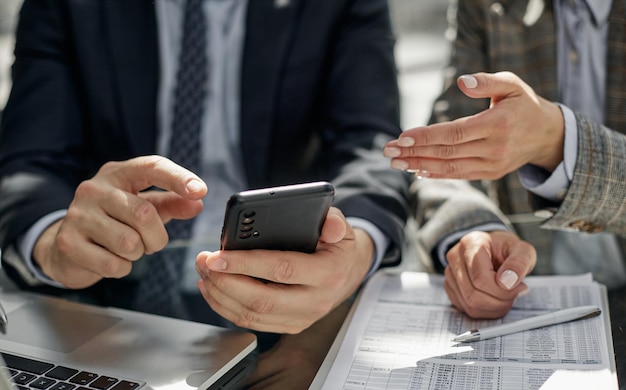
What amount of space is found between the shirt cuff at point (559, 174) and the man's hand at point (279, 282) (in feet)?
0.95

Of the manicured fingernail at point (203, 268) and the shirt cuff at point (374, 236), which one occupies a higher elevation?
the manicured fingernail at point (203, 268)

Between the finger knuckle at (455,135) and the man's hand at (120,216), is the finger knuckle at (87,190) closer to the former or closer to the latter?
the man's hand at (120,216)

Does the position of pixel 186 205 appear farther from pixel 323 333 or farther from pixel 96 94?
pixel 96 94

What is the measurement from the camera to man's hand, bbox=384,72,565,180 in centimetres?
73

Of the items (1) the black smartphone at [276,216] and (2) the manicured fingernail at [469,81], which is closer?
(1) the black smartphone at [276,216]

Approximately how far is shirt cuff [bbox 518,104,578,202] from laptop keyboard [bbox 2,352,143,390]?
55 centimetres

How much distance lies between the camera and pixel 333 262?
0.69 metres

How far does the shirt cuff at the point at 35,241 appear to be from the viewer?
85 centimetres

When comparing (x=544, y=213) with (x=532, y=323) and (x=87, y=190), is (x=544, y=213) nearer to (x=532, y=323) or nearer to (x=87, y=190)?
(x=532, y=323)

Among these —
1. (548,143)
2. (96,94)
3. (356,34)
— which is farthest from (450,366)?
(96,94)

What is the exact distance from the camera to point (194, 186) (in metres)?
0.66

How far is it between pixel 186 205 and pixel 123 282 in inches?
8.4

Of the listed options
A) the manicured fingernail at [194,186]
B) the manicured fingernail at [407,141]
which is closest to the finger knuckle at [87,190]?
the manicured fingernail at [194,186]

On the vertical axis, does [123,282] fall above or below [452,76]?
below
